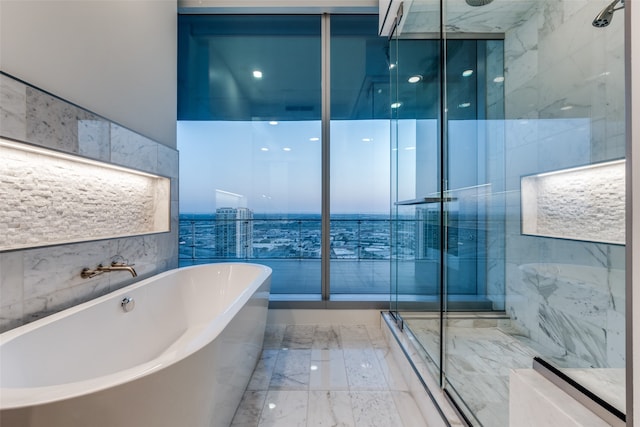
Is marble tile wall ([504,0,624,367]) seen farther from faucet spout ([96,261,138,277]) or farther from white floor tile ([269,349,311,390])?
faucet spout ([96,261,138,277])

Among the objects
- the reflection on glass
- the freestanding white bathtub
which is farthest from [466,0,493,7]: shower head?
the freestanding white bathtub

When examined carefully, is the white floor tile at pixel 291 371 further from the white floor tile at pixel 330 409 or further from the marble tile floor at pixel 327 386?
the white floor tile at pixel 330 409

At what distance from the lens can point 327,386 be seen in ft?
6.32

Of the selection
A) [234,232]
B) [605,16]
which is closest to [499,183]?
[605,16]

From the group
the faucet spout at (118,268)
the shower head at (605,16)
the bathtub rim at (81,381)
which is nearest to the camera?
the bathtub rim at (81,381)

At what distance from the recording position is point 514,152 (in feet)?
7.10

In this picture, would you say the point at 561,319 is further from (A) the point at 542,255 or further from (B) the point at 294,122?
(B) the point at 294,122

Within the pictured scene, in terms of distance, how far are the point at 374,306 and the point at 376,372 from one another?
92cm

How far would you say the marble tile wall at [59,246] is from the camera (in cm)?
133

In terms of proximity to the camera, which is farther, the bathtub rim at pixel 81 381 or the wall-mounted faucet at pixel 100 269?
the wall-mounted faucet at pixel 100 269

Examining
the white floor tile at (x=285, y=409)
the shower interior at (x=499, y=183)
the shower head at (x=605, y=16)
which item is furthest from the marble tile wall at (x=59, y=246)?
the shower head at (x=605, y=16)

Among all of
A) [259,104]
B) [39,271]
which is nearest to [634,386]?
[39,271]

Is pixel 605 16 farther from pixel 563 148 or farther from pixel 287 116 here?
pixel 287 116

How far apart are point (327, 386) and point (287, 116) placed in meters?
2.58
